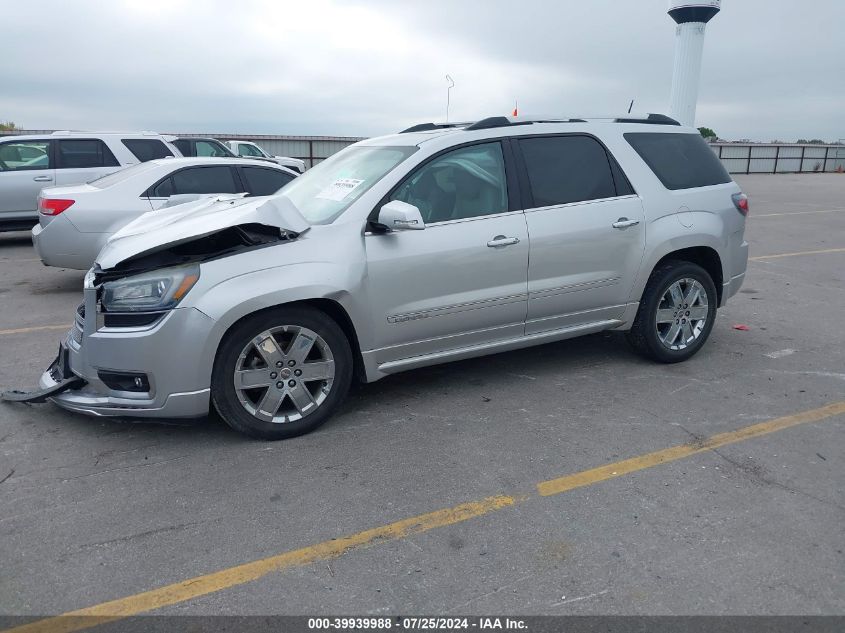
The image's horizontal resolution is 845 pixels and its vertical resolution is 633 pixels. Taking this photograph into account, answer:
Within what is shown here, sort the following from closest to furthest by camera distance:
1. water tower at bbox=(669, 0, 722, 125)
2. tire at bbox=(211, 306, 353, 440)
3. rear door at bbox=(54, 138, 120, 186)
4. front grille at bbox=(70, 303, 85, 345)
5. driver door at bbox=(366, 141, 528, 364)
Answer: tire at bbox=(211, 306, 353, 440) → front grille at bbox=(70, 303, 85, 345) → driver door at bbox=(366, 141, 528, 364) → rear door at bbox=(54, 138, 120, 186) → water tower at bbox=(669, 0, 722, 125)

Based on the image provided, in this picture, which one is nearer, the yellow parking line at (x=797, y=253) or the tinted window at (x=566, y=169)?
the tinted window at (x=566, y=169)

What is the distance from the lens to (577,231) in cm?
487

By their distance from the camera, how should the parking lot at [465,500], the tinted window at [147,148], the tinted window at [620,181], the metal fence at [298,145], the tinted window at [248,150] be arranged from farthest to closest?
the metal fence at [298,145]
the tinted window at [248,150]
the tinted window at [147,148]
the tinted window at [620,181]
the parking lot at [465,500]

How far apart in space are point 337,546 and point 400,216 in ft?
6.11

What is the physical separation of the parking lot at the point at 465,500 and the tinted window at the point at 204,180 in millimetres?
3350

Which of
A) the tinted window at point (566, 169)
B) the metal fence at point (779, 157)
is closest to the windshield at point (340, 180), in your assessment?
the tinted window at point (566, 169)

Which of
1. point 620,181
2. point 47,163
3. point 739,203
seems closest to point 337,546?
point 620,181

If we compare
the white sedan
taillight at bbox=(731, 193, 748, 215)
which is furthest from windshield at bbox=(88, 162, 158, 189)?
taillight at bbox=(731, 193, 748, 215)

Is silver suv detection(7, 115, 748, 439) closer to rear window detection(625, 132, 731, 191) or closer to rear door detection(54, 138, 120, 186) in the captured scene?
rear window detection(625, 132, 731, 191)

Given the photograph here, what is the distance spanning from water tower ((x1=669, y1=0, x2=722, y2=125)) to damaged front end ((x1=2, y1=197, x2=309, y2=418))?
16391 mm

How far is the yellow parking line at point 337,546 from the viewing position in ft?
8.76

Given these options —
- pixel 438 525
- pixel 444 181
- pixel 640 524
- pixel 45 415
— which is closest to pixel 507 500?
pixel 438 525

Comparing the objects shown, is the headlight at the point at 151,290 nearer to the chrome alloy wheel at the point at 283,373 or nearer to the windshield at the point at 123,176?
the chrome alloy wheel at the point at 283,373

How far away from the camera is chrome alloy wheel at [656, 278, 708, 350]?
5.39 m
